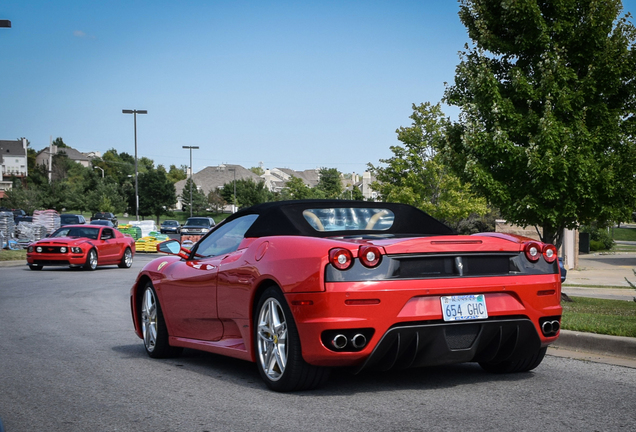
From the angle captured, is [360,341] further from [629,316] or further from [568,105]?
[568,105]

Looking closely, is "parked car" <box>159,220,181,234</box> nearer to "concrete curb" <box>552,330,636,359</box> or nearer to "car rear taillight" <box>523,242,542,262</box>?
"concrete curb" <box>552,330,636,359</box>

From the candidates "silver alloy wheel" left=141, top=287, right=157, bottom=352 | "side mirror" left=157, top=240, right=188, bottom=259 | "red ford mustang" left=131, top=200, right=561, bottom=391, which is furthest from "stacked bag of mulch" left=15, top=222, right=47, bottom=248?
"red ford mustang" left=131, top=200, right=561, bottom=391

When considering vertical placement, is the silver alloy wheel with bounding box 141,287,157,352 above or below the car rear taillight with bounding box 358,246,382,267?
below

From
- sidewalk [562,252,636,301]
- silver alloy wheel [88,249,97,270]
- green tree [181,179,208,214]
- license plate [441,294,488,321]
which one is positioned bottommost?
sidewalk [562,252,636,301]

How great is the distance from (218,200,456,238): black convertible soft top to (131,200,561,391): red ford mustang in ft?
0.05

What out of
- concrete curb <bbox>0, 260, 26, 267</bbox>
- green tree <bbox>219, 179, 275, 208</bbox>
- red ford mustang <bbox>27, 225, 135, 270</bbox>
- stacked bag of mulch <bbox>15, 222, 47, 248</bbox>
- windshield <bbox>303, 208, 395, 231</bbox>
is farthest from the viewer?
green tree <bbox>219, 179, 275, 208</bbox>

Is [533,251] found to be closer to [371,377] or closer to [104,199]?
[371,377]

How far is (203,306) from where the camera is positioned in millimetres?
6379

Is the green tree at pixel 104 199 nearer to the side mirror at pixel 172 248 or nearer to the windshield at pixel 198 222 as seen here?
the windshield at pixel 198 222

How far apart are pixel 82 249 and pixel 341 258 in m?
19.5

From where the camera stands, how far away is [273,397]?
5254 mm

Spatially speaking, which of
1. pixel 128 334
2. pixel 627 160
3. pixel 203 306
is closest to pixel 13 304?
pixel 128 334

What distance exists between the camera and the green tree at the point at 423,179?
38781 millimetres

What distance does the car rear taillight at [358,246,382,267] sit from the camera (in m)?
4.98
